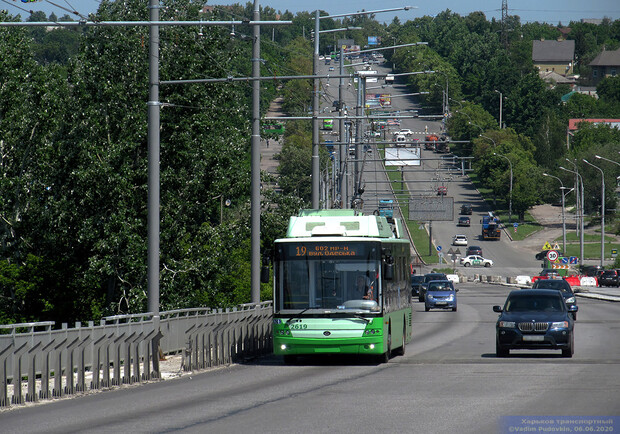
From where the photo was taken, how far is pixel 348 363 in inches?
1003

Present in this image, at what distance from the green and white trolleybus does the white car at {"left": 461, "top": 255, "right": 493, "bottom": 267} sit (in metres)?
85.9

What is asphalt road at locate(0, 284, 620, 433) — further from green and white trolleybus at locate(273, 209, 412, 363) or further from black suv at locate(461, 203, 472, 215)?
black suv at locate(461, 203, 472, 215)

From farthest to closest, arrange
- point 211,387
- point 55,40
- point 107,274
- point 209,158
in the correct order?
1. point 55,40
2. point 209,158
3. point 107,274
4. point 211,387

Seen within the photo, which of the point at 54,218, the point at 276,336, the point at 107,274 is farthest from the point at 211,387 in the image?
the point at 54,218

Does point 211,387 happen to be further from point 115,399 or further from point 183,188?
point 183,188

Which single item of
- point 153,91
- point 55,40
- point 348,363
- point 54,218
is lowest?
point 348,363

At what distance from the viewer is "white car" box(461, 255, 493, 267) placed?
361 feet

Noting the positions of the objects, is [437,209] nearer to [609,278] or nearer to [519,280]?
[519,280]

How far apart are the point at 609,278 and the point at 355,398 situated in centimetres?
7473

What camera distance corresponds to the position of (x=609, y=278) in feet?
290

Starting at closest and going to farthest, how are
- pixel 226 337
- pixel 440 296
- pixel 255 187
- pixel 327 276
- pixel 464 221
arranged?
1. pixel 327 276
2. pixel 226 337
3. pixel 255 187
4. pixel 440 296
5. pixel 464 221

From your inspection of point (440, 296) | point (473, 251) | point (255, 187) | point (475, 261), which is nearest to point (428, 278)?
point (440, 296)

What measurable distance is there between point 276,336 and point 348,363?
7.20 feet

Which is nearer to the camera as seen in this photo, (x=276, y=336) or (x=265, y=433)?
(x=265, y=433)
